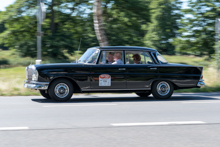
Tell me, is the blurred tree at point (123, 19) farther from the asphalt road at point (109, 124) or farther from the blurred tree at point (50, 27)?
the asphalt road at point (109, 124)

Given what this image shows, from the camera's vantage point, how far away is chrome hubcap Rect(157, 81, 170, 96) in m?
11.6

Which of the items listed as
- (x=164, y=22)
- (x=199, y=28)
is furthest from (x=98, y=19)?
(x=164, y=22)

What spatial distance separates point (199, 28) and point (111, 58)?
26.4 metres

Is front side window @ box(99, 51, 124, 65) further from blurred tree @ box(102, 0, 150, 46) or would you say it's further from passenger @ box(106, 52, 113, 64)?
blurred tree @ box(102, 0, 150, 46)

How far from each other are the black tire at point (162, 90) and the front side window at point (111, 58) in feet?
4.29

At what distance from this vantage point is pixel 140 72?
11.3 m

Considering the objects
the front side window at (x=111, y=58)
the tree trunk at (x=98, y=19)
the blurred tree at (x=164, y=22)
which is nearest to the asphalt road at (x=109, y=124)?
the front side window at (x=111, y=58)

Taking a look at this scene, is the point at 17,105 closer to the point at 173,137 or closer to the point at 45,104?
the point at 45,104

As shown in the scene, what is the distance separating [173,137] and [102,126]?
1.47m

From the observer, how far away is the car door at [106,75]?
1092 cm

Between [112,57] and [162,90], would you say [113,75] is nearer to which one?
[112,57]

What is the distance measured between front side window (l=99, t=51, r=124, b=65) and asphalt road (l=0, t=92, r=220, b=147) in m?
1.36

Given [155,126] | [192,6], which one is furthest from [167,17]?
[155,126]

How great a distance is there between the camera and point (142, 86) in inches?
448
